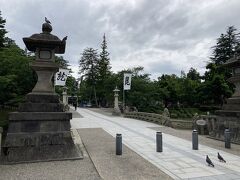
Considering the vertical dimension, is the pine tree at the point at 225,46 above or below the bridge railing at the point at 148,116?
above

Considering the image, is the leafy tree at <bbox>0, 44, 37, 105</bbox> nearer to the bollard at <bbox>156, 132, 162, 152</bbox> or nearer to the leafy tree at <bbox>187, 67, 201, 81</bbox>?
the bollard at <bbox>156, 132, 162, 152</bbox>

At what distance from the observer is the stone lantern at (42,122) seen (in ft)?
26.0

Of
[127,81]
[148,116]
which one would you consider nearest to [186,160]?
[148,116]

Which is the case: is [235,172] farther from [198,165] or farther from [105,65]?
[105,65]

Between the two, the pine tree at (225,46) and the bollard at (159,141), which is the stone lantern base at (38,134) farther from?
the pine tree at (225,46)

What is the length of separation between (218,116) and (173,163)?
687 centimetres

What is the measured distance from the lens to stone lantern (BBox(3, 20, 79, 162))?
7.93 meters

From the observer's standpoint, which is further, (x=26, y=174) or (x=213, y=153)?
(x=213, y=153)

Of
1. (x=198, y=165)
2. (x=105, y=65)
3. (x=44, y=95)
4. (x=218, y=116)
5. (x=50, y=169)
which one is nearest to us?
(x=50, y=169)

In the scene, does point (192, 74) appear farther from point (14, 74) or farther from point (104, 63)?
point (14, 74)

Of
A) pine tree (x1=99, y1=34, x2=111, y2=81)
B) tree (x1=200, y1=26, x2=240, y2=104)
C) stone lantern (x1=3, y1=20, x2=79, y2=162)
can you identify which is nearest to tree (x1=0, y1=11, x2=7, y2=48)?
stone lantern (x1=3, y1=20, x2=79, y2=162)

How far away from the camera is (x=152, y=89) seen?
30094 millimetres

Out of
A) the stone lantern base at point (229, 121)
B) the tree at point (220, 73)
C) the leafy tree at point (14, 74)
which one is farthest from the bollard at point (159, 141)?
the tree at point (220, 73)

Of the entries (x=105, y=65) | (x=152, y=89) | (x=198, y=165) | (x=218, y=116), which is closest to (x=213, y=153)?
(x=198, y=165)
